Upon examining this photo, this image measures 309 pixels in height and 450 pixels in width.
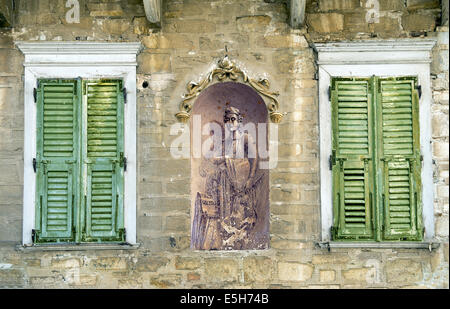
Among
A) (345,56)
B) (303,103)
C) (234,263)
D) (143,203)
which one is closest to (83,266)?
(143,203)

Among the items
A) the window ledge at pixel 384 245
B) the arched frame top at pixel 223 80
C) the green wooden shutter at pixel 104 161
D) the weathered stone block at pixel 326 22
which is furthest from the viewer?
the weathered stone block at pixel 326 22

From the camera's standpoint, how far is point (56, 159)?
6707 mm

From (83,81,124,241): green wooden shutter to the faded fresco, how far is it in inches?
30.8

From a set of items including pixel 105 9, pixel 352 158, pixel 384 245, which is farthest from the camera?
pixel 105 9

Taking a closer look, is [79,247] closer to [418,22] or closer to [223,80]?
[223,80]

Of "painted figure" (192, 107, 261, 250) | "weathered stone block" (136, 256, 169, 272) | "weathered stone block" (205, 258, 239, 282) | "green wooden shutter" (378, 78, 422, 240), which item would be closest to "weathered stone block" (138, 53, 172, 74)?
"painted figure" (192, 107, 261, 250)

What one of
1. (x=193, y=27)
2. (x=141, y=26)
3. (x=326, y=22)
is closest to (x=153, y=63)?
(x=141, y=26)

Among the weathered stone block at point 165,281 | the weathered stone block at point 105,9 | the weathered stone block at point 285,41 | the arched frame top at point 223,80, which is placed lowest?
the weathered stone block at point 165,281

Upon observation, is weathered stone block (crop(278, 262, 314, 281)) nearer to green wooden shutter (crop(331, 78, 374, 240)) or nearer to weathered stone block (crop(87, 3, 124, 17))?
green wooden shutter (crop(331, 78, 374, 240))

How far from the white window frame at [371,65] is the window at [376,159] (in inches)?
2.5

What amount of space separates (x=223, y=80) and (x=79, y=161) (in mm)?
1691

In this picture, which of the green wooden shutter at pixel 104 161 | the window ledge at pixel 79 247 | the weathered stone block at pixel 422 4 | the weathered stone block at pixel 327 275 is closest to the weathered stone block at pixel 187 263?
the window ledge at pixel 79 247

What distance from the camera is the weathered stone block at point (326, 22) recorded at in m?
6.87

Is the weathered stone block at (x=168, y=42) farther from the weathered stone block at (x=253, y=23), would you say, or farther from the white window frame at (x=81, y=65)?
the weathered stone block at (x=253, y=23)
